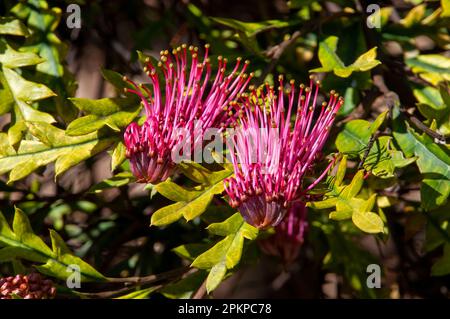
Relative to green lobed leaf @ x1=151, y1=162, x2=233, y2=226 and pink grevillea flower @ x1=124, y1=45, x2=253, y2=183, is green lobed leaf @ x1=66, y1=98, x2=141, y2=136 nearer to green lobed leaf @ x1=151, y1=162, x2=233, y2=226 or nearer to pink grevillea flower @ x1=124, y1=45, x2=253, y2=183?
pink grevillea flower @ x1=124, y1=45, x2=253, y2=183

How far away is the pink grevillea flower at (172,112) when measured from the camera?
143cm

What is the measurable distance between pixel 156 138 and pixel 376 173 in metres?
Answer: 0.41

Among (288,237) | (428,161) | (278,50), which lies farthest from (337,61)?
(288,237)

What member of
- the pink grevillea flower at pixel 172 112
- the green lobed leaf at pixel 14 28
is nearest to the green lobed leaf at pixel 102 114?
the pink grevillea flower at pixel 172 112

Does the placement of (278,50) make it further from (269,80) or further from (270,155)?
(270,155)

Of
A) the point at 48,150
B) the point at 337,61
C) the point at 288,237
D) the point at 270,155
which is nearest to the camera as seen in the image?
the point at 270,155

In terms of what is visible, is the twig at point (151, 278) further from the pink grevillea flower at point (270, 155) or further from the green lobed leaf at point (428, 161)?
the green lobed leaf at point (428, 161)

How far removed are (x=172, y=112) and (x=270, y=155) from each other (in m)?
0.21

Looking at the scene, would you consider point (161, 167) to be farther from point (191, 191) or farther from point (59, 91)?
point (59, 91)

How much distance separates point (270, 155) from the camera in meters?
1.43

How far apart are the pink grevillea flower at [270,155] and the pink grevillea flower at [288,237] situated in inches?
13.1

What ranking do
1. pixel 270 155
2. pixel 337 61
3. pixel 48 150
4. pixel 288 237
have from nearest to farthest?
1. pixel 270 155
2. pixel 48 150
3. pixel 337 61
4. pixel 288 237

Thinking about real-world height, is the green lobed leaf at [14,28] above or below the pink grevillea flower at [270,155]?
above

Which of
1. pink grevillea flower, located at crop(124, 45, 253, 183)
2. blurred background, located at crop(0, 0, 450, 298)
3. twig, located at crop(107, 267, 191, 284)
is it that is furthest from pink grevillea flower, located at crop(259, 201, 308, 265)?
pink grevillea flower, located at crop(124, 45, 253, 183)
